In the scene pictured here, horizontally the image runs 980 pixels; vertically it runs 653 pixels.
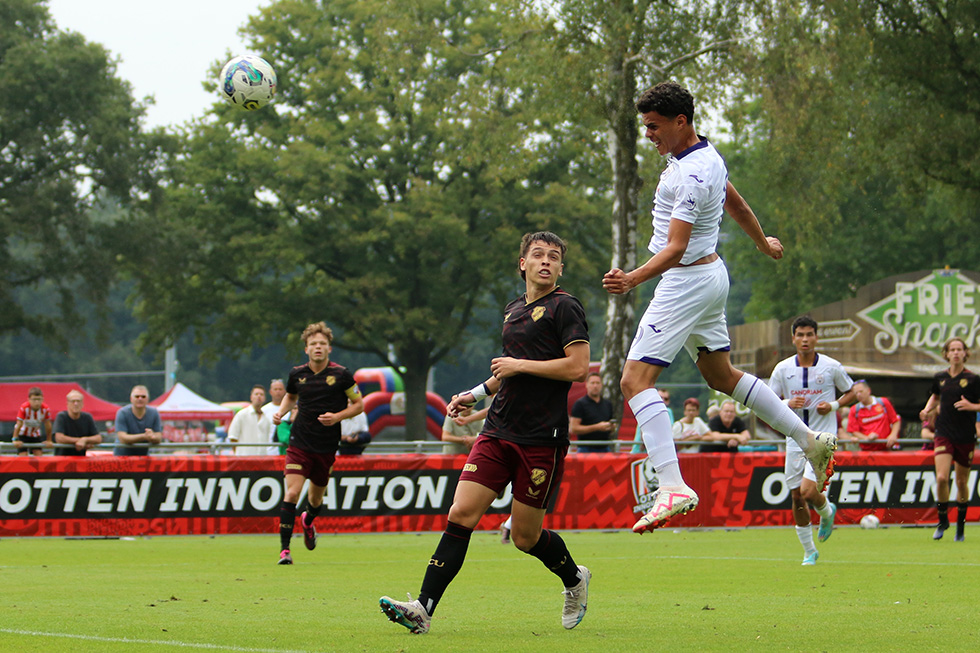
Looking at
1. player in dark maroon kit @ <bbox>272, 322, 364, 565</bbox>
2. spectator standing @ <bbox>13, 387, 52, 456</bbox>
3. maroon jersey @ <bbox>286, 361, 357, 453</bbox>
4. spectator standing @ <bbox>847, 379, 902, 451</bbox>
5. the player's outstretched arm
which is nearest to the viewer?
the player's outstretched arm

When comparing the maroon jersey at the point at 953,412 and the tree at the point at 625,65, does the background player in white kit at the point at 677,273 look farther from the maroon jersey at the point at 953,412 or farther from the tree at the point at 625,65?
the tree at the point at 625,65

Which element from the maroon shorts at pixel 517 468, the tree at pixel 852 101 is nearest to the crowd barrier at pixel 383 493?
the tree at pixel 852 101

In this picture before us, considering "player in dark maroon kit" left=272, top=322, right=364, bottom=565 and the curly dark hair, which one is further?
"player in dark maroon kit" left=272, top=322, right=364, bottom=565

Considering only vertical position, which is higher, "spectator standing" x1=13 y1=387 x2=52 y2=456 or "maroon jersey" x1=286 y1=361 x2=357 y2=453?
"maroon jersey" x1=286 y1=361 x2=357 y2=453

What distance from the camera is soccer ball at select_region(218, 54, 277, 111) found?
551 inches

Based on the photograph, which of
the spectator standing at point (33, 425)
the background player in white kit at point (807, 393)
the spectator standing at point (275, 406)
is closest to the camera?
the background player in white kit at point (807, 393)

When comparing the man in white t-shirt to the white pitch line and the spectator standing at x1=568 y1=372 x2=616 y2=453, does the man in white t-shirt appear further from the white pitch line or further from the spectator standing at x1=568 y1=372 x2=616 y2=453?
the white pitch line

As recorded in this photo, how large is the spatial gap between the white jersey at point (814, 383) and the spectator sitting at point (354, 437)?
22.5ft

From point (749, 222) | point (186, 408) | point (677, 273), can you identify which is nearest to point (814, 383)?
point (749, 222)

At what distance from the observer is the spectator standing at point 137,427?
17.6 metres

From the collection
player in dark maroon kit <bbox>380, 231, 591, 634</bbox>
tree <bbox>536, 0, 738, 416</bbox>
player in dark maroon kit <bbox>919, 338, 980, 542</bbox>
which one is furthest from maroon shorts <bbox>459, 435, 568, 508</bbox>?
tree <bbox>536, 0, 738, 416</bbox>

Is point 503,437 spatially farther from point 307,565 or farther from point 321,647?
point 307,565

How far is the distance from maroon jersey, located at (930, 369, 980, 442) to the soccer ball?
27.5 feet

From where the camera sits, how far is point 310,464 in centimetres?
1306
